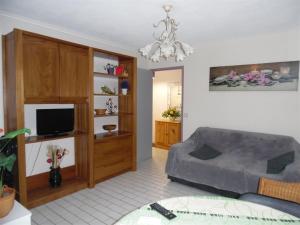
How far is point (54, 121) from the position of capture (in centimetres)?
326

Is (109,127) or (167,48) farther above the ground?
(167,48)

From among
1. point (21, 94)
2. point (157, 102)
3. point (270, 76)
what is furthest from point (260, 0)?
point (157, 102)

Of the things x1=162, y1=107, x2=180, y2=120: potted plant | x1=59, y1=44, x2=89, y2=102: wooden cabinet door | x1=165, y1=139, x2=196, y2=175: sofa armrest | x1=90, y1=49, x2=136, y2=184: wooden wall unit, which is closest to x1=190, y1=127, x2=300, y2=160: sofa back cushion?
x1=165, y1=139, x2=196, y2=175: sofa armrest

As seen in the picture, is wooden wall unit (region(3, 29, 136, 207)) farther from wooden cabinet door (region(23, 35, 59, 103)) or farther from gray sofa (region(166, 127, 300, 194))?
gray sofa (region(166, 127, 300, 194))

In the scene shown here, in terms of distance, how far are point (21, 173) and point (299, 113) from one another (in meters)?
4.12

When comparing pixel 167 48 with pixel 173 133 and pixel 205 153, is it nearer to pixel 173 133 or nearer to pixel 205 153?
pixel 205 153

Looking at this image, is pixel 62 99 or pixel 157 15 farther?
pixel 62 99

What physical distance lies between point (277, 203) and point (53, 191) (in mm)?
2816

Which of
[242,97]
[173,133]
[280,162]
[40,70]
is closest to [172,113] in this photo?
[173,133]

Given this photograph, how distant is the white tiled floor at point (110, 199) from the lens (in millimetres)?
2586

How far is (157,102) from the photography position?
649 centimetres

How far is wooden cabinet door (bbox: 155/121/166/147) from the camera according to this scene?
5988mm

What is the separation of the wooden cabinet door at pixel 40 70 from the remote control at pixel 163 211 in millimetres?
2156

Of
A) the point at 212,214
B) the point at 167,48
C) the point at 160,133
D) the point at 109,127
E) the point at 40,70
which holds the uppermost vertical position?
the point at 167,48
